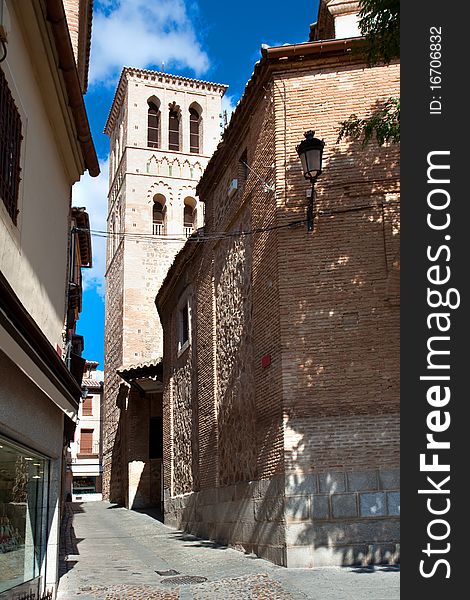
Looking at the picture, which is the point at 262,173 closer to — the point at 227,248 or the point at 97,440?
the point at 227,248

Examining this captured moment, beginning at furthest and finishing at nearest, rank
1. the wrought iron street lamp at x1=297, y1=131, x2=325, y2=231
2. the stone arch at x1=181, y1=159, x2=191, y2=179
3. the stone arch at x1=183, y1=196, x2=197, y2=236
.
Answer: the stone arch at x1=181, y1=159, x2=191, y2=179, the stone arch at x1=183, y1=196, x2=197, y2=236, the wrought iron street lamp at x1=297, y1=131, x2=325, y2=231

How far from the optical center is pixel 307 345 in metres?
10.7

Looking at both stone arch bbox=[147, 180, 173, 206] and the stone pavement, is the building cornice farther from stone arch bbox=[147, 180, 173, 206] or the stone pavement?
the stone pavement

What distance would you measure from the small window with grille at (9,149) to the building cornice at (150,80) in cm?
3196

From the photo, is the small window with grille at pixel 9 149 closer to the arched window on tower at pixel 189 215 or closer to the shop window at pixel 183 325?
the shop window at pixel 183 325

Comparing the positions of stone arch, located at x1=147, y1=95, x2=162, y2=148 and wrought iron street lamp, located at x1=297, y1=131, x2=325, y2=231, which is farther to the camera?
stone arch, located at x1=147, y1=95, x2=162, y2=148

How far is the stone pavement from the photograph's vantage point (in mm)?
8328

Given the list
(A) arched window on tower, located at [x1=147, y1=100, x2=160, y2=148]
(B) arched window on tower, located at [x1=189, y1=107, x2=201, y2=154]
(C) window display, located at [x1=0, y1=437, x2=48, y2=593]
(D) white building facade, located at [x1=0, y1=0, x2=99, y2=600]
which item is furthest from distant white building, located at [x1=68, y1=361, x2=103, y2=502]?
(C) window display, located at [x1=0, y1=437, x2=48, y2=593]

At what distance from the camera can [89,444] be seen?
49406 mm

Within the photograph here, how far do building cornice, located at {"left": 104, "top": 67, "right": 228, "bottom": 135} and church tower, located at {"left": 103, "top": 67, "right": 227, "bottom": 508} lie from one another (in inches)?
2.0

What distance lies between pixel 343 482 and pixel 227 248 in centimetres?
600

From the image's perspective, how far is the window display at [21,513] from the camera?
253 inches

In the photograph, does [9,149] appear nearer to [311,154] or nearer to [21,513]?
[21,513]

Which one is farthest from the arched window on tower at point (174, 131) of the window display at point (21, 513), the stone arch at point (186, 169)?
the window display at point (21, 513)
